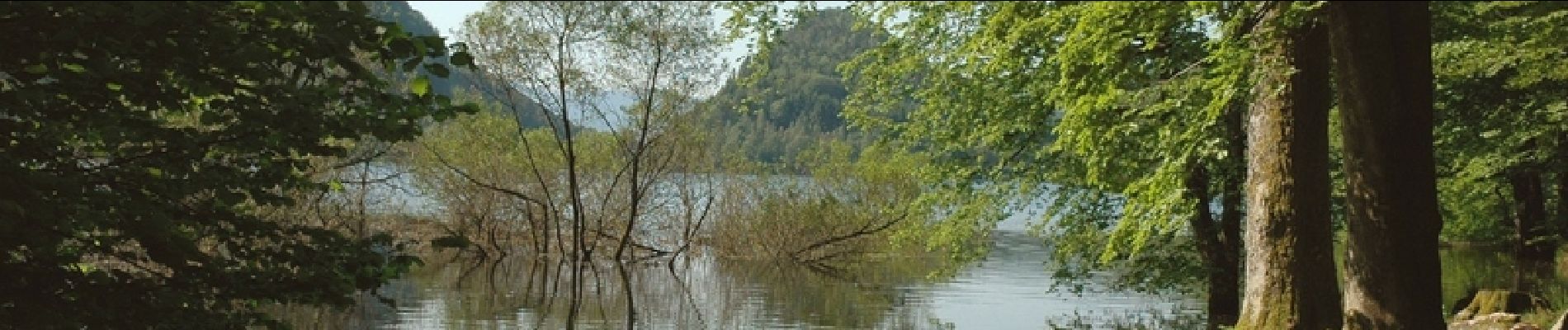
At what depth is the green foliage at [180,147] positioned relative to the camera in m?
4.76

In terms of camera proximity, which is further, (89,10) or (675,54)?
(675,54)

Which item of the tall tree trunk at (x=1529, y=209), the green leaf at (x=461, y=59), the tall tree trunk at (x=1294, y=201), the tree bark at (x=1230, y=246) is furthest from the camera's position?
the tall tree trunk at (x=1529, y=209)

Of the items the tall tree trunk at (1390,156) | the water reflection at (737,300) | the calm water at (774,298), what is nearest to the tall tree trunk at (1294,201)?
the tall tree trunk at (1390,156)

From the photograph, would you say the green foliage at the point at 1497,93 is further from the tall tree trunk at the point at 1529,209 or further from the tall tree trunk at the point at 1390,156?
the tall tree trunk at the point at 1390,156

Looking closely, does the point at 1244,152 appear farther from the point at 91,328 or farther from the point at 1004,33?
the point at 91,328

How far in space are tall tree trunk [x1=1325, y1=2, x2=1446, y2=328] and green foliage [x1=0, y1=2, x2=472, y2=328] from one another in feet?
13.0

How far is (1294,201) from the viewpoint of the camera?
8.70 m

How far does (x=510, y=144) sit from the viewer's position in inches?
1350

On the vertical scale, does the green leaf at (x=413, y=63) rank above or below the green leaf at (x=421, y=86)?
above

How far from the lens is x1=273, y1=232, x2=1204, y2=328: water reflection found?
19312 mm

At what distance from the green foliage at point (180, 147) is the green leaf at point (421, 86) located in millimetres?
65

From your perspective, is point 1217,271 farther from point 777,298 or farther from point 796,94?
point 796,94

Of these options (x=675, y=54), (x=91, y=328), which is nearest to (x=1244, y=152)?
(x=91, y=328)

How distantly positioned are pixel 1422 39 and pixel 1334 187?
28.8ft
